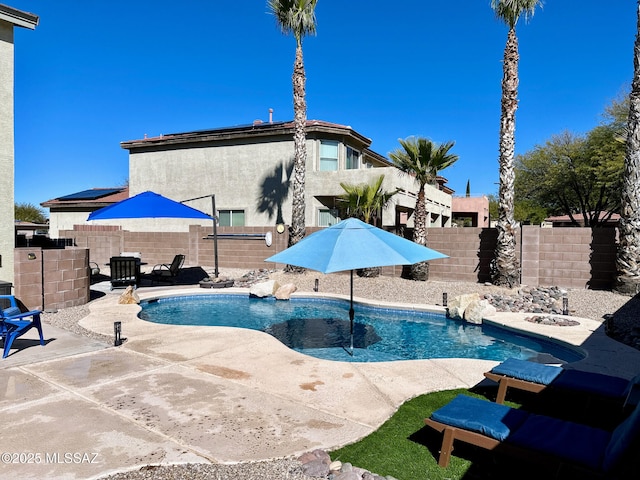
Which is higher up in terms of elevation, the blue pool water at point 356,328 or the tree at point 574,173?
the tree at point 574,173

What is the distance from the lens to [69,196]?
103 ft

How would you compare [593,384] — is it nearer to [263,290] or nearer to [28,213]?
[263,290]

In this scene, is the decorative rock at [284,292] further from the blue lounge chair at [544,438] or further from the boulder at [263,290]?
the blue lounge chair at [544,438]

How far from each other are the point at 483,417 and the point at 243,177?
21.9 m

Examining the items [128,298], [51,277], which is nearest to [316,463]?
[51,277]

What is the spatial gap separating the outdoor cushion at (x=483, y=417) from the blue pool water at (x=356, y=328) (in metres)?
4.26

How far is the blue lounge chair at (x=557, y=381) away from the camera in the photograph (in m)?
4.77

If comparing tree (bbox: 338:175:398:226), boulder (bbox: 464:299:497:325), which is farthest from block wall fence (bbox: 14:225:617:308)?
boulder (bbox: 464:299:497:325)

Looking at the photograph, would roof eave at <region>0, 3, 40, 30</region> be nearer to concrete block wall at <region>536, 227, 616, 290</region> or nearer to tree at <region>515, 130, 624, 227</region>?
concrete block wall at <region>536, 227, 616, 290</region>

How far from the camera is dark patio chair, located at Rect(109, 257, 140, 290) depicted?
48.1 feet

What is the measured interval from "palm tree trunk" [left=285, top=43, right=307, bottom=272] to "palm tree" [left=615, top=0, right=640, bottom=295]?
11.7 metres

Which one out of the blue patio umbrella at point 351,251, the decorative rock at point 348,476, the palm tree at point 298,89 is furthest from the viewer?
the palm tree at point 298,89

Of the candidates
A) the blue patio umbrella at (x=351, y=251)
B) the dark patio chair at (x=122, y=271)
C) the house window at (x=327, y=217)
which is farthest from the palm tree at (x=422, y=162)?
the dark patio chair at (x=122, y=271)

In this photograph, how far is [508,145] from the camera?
15.1 metres
